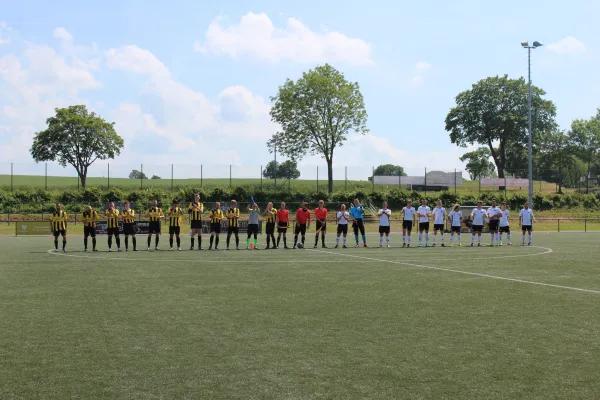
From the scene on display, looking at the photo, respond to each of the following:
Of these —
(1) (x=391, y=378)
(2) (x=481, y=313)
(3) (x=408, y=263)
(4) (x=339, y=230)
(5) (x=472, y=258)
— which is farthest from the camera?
(4) (x=339, y=230)

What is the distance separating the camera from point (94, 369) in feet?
21.9

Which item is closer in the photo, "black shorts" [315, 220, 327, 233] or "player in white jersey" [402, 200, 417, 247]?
"black shorts" [315, 220, 327, 233]

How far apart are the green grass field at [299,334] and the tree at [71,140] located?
205ft

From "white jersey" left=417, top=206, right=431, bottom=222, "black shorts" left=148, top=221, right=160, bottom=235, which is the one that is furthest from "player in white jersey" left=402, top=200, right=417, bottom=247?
"black shorts" left=148, top=221, right=160, bottom=235

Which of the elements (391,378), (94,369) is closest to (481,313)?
(391,378)

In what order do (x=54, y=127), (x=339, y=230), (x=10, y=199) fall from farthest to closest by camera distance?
(x=54, y=127) → (x=10, y=199) → (x=339, y=230)

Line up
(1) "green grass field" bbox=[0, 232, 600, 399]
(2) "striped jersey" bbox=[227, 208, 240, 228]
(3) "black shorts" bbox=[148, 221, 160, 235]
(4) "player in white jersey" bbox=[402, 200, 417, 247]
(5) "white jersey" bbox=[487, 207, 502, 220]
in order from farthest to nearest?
(5) "white jersey" bbox=[487, 207, 502, 220] → (4) "player in white jersey" bbox=[402, 200, 417, 247] → (2) "striped jersey" bbox=[227, 208, 240, 228] → (3) "black shorts" bbox=[148, 221, 160, 235] → (1) "green grass field" bbox=[0, 232, 600, 399]

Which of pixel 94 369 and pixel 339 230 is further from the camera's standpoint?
pixel 339 230

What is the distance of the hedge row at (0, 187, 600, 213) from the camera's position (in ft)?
188

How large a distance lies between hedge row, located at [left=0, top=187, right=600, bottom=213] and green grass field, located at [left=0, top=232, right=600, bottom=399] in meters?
43.5

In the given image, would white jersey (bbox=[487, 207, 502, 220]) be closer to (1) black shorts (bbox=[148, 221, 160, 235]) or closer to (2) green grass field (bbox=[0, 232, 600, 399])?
(2) green grass field (bbox=[0, 232, 600, 399])

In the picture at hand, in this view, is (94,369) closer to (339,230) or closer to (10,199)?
(339,230)

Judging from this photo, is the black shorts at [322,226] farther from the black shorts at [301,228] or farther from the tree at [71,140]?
the tree at [71,140]

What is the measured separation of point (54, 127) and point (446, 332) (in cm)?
7341
